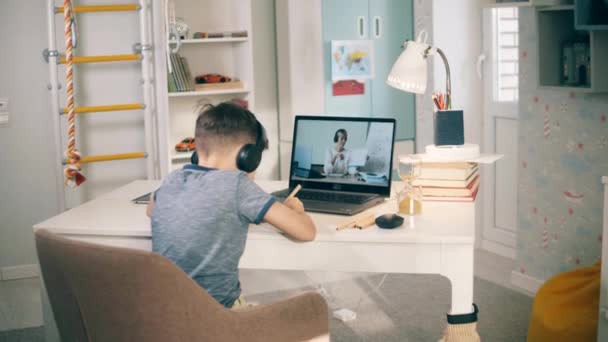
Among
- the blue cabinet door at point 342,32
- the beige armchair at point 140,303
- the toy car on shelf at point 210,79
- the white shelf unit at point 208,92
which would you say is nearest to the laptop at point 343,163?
the beige armchair at point 140,303

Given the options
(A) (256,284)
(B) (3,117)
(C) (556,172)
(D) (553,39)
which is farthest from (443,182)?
(B) (3,117)

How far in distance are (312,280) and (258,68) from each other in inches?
53.2

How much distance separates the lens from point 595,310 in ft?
9.58

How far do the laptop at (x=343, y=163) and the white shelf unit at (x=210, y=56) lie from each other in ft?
5.56

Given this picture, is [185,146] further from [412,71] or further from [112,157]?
[412,71]

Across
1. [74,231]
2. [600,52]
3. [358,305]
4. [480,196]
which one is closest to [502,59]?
[480,196]

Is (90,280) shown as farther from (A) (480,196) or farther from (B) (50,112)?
(A) (480,196)

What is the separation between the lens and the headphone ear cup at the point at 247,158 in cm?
232

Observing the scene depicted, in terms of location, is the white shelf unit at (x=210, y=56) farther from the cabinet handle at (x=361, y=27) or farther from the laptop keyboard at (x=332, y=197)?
the laptop keyboard at (x=332, y=197)

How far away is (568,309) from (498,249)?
5.05 feet

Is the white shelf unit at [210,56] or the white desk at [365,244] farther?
the white shelf unit at [210,56]

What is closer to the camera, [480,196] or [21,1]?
[21,1]

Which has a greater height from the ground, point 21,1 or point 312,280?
point 21,1

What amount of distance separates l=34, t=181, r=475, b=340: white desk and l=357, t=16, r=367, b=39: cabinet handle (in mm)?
2304
